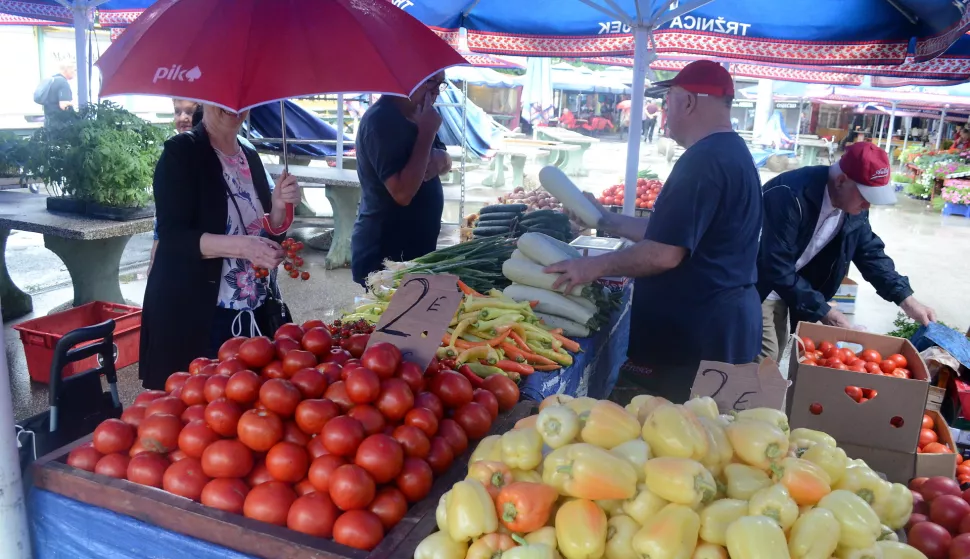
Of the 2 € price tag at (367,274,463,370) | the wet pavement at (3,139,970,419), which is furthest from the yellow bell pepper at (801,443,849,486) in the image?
the wet pavement at (3,139,970,419)

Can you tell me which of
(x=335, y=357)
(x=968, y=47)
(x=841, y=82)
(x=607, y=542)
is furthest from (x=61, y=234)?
(x=841, y=82)

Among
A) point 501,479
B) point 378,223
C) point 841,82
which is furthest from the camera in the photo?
point 841,82

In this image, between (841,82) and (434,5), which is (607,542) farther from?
(841,82)

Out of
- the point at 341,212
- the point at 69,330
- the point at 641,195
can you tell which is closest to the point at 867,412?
the point at 69,330

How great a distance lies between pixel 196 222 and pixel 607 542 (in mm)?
2241

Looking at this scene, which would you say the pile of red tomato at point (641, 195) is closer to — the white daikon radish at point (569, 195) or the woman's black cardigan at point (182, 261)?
the white daikon radish at point (569, 195)

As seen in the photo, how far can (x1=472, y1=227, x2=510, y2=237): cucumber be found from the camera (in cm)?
455

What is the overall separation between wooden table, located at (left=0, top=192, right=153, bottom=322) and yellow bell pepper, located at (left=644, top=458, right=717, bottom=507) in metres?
4.66

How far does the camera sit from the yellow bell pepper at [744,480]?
1427 millimetres

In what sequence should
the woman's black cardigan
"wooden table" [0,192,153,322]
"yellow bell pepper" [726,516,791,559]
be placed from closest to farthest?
1. "yellow bell pepper" [726,516,791,559]
2. the woman's black cardigan
3. "wooden table" [0,192,153,322]

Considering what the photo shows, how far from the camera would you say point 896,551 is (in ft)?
4.66

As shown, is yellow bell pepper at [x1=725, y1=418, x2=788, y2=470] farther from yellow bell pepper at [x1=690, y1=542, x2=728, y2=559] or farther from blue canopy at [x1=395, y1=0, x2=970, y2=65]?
blue canopy at [x1=395, y1=0, x2=970, y2=65]

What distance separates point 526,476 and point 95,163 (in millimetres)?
4735

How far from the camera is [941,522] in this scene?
78.1 inches
